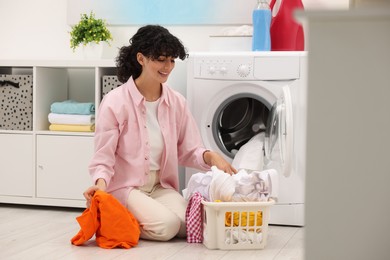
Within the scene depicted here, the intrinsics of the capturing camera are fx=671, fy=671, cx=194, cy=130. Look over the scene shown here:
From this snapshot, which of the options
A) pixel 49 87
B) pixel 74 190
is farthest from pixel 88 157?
pixel 49 87

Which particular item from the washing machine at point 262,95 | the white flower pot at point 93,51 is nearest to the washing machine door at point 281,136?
the washing machine at point 262,95

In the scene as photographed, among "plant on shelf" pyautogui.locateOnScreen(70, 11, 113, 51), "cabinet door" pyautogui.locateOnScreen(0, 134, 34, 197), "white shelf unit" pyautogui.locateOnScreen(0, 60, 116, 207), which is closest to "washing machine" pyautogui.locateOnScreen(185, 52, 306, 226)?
"white shelf unit" pyautogui.locateOnScreen(0, 60, 116, 207)

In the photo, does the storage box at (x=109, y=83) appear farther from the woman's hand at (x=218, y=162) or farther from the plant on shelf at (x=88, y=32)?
the woman's hand at (x=218, y=162)

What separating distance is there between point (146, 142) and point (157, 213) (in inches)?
12.1

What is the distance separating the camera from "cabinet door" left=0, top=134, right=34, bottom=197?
359 centimetres

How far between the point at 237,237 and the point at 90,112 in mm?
1261

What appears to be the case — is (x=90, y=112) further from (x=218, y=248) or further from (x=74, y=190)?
(x=218, y=248)

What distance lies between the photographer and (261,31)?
3.26 metres

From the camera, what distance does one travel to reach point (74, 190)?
351 centimetres

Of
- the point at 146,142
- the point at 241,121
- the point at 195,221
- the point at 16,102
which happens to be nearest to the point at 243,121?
the point at 241,121

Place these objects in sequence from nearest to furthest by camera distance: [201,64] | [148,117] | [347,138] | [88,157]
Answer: [347,138] → [148,117] → [201,64] → [88,157]

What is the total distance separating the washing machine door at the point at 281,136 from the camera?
2.75m

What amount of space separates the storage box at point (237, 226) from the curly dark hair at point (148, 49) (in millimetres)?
670

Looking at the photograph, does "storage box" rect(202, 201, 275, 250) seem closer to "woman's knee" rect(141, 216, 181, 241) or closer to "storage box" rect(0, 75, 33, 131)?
"woman's knee" rect(141, 216, 181, 241)
